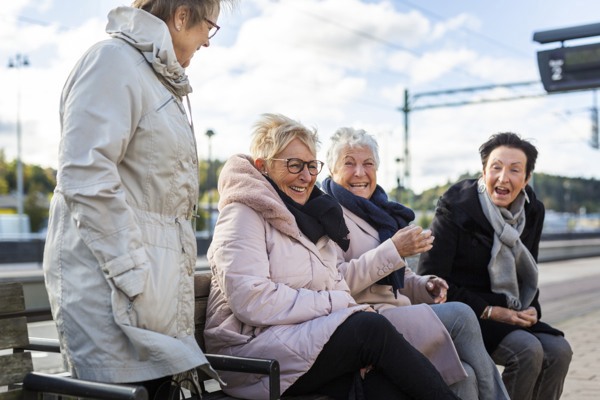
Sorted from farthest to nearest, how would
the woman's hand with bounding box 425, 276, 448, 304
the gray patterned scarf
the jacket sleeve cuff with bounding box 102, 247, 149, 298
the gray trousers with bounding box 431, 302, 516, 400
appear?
the gray patterned scarf, the woman's hand with bounding box 425, 276, 448, 304, the gray trousers with bounding box 431, 302, 516, 400, the jacket sleeve cuff with bounding box 102, 247, 149, 298

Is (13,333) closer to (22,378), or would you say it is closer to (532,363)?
(22,378)

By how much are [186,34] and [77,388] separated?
1.30 metres

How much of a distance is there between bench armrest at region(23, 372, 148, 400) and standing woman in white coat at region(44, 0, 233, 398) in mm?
97

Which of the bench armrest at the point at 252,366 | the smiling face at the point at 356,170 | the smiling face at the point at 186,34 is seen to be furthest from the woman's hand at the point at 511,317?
the smiling face at the point at 186,34

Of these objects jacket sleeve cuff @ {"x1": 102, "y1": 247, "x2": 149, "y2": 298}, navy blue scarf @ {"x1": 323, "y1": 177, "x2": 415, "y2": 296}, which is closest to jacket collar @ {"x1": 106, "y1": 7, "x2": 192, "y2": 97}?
jacket sleeve cuff @ {"x1": 102, "y1": 247, "x2": 149, "y2": 298}

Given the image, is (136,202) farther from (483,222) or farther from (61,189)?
(483,222)

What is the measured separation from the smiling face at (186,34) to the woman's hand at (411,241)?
1.52 meters

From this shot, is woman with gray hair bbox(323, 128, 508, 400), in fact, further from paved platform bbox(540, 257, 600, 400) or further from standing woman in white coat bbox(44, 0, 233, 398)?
paved platform bbox(540, 257, 600, 400)

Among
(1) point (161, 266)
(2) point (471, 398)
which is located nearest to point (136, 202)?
(1) point (161, 266)

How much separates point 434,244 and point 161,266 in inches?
95.2

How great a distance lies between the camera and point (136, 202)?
2.62 meters

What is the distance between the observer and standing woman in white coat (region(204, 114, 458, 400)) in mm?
3178

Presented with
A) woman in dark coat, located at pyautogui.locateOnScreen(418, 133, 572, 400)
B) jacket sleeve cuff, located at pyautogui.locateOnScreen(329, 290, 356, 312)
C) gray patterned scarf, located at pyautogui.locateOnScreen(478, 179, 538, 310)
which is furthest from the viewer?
gray patterned scarf, located at pyautogui.locateOnScreen(478, 179, 538, 310)

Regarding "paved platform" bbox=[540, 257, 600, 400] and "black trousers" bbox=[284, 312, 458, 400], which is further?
"paved platform" bbox=[540, 257, 600, 400]
